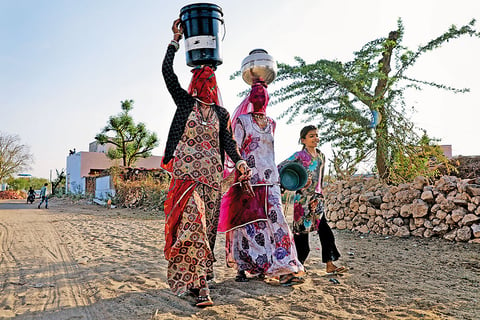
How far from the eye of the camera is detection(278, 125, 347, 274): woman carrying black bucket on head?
403 centimetres

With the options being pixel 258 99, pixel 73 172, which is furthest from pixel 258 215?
pixel 73 172

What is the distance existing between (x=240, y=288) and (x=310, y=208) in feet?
3.81

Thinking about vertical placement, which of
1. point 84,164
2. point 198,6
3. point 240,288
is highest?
point 84,164

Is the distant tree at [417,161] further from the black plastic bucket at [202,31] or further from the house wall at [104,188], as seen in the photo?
the house wall at [104,188]

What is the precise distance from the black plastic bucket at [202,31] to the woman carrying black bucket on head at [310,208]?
1.49m

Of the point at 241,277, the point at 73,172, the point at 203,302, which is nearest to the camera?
the point at 203,302

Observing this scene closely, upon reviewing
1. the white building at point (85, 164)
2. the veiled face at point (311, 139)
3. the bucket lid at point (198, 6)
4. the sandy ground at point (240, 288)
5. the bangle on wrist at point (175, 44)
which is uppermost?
the white building at point (85, 164)

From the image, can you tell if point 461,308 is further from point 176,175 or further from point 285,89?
point 285,89

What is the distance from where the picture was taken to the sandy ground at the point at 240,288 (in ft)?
9.01

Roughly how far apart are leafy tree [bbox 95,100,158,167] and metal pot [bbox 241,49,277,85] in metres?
26.4

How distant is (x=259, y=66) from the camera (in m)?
3.94

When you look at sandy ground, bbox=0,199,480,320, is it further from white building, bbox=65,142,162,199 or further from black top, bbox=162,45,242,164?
white building, bbox=65,142,162,199

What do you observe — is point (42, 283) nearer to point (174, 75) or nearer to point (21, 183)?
point (174, 75)

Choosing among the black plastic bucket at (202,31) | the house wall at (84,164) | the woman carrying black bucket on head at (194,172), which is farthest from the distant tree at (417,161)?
the house wall at (84,164)
